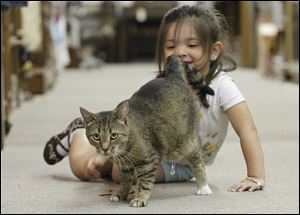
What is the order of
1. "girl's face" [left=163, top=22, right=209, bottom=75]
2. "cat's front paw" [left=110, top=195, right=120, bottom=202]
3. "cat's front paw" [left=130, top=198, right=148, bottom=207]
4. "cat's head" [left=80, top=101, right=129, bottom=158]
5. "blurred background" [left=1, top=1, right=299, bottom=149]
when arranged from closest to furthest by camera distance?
1. "cat's head" [left=80, top=101, right=129, bottom=158]
2. "cat's front paw" [left=130, top=198, right=148, bottom=207]
3. "cat's front paw" [left=110, top=195, right=120, bottom=202]
4. "girl's face" [left=163, top=22, right=209, bottom=75]
5. "blurred background" [left=1, top=1, right=299, bottom=149]

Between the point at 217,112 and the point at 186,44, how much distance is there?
25 cm

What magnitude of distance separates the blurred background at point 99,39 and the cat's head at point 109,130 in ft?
3.44

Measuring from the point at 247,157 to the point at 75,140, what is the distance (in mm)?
641

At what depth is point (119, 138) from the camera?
1.64 m

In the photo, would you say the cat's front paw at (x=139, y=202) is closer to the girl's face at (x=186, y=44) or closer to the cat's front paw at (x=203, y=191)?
the cat's front paw at (x=203, y=191)

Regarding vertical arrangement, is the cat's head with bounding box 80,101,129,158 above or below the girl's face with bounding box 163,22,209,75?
below

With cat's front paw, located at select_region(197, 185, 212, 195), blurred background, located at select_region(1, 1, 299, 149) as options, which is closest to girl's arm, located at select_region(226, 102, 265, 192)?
cat's front paw, located at select_region(197, 185, 212, 195)

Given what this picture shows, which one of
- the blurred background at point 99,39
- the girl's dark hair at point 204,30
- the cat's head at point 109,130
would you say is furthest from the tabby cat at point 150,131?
the blurred background at point 99,39

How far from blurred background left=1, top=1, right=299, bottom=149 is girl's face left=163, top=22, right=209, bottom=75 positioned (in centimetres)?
60

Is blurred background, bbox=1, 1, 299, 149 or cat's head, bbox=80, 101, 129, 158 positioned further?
blurred background, bbox=1, 1, 299, 149

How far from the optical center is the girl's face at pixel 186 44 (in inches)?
78.5

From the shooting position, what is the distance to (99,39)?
54.4ft

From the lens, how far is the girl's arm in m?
2.01

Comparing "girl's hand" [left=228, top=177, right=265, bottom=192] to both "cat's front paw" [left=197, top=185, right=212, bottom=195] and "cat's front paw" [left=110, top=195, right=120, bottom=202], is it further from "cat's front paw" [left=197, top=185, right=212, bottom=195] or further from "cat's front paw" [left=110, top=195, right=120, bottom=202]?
"cat's front paw" [left=110, top=195, right=120, bottom=202]
